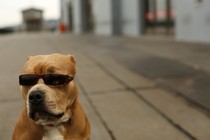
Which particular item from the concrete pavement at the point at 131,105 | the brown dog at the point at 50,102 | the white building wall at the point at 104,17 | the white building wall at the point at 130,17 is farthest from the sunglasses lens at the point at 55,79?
the white building wall at the point at 104,17

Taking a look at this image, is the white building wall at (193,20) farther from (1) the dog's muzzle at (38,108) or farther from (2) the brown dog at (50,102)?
(1) the dog's muzzle at (38,108)

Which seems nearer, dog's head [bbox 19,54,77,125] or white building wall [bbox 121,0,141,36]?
dog's head [bbox 19,54,77,125]

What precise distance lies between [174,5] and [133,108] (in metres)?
13.0

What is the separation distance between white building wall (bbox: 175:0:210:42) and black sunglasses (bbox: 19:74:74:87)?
11692 mm

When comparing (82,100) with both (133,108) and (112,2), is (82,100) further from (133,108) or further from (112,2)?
(112,2)

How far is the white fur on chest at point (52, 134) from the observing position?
7.48ft

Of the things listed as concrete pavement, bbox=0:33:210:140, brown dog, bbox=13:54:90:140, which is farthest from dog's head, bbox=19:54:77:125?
concrete pavement, bbox=0:33:210:140

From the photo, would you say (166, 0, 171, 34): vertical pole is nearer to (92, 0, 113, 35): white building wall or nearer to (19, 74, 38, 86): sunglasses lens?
(92, 0, 113, 35): white building wall

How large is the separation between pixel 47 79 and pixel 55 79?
0.05 m

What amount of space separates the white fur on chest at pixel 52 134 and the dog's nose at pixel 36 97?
25 centimetres

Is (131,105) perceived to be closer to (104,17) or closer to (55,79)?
(55,79)

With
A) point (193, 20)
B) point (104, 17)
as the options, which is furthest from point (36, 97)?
point (104, 17)

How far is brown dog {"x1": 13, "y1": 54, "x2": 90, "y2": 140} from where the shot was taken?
216cm

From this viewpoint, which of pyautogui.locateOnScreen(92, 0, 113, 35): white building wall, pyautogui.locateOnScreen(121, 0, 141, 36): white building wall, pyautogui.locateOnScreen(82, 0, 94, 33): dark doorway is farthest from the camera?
pyautogui.locateOnScreen(82, 0, 94, 33): dark doorway
